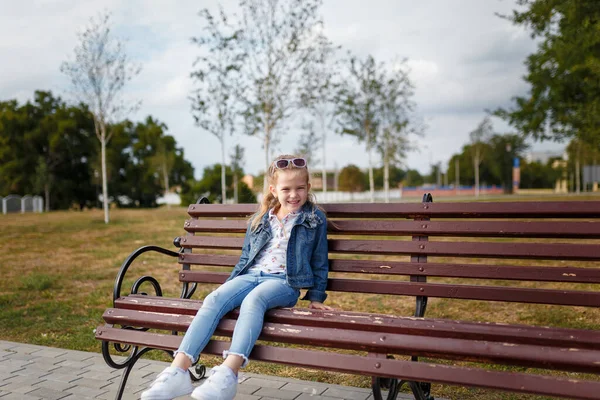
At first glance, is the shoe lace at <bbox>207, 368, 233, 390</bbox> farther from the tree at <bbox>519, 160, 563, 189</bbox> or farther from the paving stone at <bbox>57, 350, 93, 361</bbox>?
the tree at <bbox>519, 160, 563, 189</bbox>

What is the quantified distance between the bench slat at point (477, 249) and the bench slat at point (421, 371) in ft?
3.10

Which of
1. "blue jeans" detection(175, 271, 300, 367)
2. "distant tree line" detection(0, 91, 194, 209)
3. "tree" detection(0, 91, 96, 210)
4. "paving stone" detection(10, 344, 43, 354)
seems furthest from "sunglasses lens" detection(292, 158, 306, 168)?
"tree" detection(0, 91, 96, 210)

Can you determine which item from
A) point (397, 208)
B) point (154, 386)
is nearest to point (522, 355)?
point (397, 208)

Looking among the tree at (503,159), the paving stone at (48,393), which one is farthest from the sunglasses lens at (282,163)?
the tree at (503,159)

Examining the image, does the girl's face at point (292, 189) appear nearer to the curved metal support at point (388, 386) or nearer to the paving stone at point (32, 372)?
the curved metal support at point (388, 386)

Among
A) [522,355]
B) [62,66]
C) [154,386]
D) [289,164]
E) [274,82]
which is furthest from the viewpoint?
[62,66]

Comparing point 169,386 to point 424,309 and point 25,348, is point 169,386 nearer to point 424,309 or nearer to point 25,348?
point 424,309

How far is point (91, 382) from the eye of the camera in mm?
4004

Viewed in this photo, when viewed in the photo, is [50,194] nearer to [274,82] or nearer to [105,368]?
[274,82]

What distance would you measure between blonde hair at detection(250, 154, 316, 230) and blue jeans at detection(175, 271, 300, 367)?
45cm

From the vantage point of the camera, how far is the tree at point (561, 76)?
15773 millimetres

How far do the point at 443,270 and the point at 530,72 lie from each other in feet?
55.9

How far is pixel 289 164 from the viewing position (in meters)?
3.47

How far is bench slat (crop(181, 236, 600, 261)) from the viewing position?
318cm
